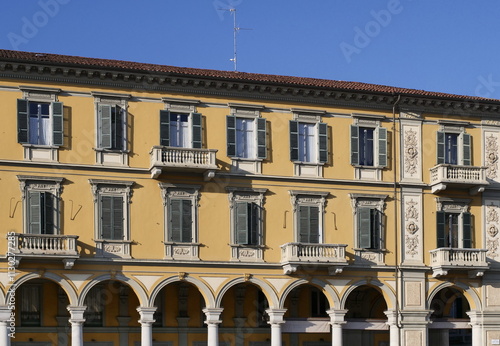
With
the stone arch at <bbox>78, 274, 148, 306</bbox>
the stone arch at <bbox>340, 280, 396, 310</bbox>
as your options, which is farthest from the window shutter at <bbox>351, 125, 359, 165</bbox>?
the stone arch at <bbox>78, 274, 148, 306</bbox>

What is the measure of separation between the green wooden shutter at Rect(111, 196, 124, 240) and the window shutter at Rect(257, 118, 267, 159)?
21.8 ft

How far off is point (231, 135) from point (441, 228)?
1105 centimetres

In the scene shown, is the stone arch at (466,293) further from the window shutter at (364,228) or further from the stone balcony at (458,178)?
the stone balcony at (458,178)

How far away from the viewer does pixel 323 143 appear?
146 feet

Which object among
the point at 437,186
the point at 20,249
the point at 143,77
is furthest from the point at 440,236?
the point at 20,249

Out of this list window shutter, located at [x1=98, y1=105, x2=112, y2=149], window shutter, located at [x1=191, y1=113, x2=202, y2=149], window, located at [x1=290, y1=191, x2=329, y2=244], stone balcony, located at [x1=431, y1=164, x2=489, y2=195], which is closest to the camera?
window shutter, located at [x1=98, y1=105, x2=112, y2=149]

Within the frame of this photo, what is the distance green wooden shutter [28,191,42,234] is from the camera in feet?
130

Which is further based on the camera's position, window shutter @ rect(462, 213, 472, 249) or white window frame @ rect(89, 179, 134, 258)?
window shutter @ rect(462, 213, 472, 249)

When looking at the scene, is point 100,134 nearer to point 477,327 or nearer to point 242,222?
point 242,222

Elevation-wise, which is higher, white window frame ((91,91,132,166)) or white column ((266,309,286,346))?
white window frame ((91,91,132,166))

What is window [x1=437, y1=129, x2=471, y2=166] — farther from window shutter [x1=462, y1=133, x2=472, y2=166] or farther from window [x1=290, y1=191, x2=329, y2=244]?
window [x1=290, y1=191, x2=329, y2=244]

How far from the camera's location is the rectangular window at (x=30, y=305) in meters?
41.5

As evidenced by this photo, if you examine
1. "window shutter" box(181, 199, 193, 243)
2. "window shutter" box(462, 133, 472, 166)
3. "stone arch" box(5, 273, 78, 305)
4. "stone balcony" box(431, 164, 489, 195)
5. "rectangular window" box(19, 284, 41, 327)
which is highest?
"window shutter" box(462, 133, 472, 166)

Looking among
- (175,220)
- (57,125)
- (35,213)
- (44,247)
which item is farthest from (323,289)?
(57,125)
